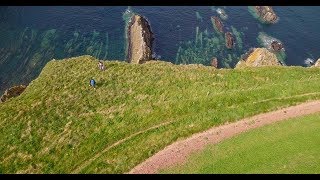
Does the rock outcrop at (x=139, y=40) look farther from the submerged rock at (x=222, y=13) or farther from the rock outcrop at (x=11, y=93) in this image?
the rock outcrop at (x=11, y=93)

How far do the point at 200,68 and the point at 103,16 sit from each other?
44742 mm

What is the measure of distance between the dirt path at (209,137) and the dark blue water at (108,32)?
39.4 meters

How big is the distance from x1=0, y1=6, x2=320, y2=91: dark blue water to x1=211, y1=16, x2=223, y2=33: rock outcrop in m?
1.10

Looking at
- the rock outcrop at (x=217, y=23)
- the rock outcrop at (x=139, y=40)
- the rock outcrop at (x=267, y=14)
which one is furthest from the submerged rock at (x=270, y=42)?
the rock outcrop at (x=139, y=40)

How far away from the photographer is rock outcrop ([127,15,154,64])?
78438mm

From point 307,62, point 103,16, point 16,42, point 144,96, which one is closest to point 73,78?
point 144,96

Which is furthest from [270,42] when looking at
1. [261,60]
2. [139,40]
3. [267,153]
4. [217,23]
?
[267,153]

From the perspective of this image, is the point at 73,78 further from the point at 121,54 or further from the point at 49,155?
the point at 121,54

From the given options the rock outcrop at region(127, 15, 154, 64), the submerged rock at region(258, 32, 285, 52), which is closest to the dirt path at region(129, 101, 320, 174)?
the rock outcrop at region(127, 15, 154, 64)

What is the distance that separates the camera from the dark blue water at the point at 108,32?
79.8m

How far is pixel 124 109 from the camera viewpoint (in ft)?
161

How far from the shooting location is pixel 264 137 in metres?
42.0

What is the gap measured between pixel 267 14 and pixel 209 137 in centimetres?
6639

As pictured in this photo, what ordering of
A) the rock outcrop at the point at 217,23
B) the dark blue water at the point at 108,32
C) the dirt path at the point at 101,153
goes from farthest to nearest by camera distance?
the rock outcrop at the point at 217,23 → the dark blue water at the point at 108,32 → the dirt path at the point at 101,153
